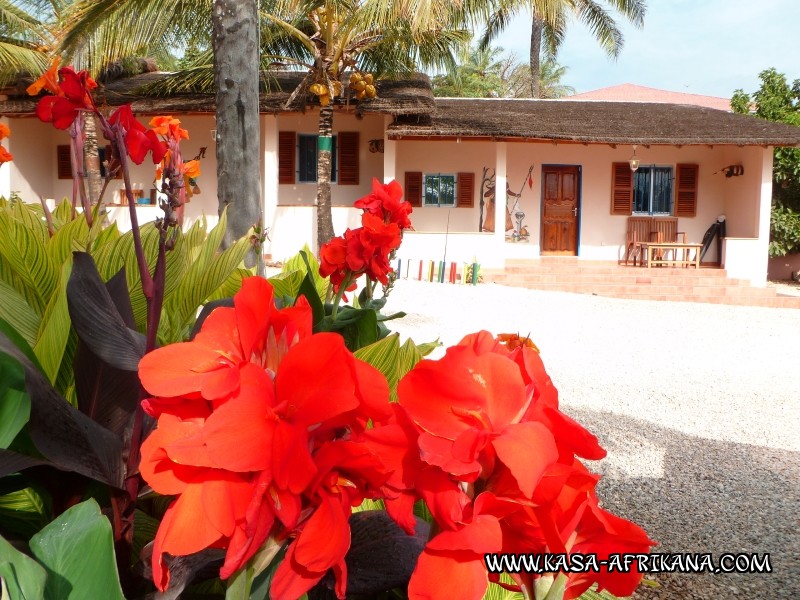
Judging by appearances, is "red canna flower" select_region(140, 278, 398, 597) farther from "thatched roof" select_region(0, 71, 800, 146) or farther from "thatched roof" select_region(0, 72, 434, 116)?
"thatched roof" select_region(0, 72, 434, 116)

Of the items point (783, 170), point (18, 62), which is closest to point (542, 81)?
point (783, 170)

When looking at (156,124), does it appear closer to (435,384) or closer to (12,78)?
(435,384)

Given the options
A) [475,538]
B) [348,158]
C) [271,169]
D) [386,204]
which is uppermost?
[348,158]

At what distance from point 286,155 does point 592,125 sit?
6.90 m

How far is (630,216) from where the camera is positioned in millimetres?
15648

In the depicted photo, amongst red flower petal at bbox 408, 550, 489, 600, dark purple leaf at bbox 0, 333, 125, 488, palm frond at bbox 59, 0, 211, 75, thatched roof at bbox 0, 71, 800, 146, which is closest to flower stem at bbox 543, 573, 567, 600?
red flower petal at bbox 408, 550, 489, 600

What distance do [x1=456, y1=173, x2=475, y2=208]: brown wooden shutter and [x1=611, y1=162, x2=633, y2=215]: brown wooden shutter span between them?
10.7 ft

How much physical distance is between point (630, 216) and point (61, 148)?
1353 centimetres

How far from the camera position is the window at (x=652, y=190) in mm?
15695

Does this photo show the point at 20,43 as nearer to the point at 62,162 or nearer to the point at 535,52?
the point at 62,162

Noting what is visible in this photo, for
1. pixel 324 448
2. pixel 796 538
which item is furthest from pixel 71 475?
pixel 796 538

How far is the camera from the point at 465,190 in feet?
50.7

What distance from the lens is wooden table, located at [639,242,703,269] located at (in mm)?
14064

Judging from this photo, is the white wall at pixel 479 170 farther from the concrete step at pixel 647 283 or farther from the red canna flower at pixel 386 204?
the red canna flower at pixel 386 204
